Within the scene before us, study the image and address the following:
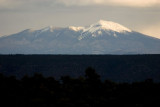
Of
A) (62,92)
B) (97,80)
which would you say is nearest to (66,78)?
(97,80)

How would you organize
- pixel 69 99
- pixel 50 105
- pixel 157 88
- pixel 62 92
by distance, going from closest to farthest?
pixel 50 105, pixel 69 99, pixel 62 92, pixel 157 88

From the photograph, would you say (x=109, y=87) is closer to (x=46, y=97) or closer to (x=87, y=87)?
(x=87, y=87)

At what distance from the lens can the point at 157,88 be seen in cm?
9650

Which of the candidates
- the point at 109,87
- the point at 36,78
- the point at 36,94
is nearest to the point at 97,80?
the point at 109,87

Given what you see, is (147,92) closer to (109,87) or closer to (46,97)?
(109,87)

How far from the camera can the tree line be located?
269ft

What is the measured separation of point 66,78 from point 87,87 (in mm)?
7915

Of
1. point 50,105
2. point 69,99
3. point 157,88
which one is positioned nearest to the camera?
point 50,105

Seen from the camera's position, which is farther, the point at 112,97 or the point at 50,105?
the point at 112,97

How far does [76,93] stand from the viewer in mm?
90812

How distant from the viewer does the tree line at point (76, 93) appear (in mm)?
82062

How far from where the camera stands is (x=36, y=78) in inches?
3903

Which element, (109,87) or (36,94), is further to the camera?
(109,87)

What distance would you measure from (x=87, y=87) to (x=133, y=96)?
365 inches
